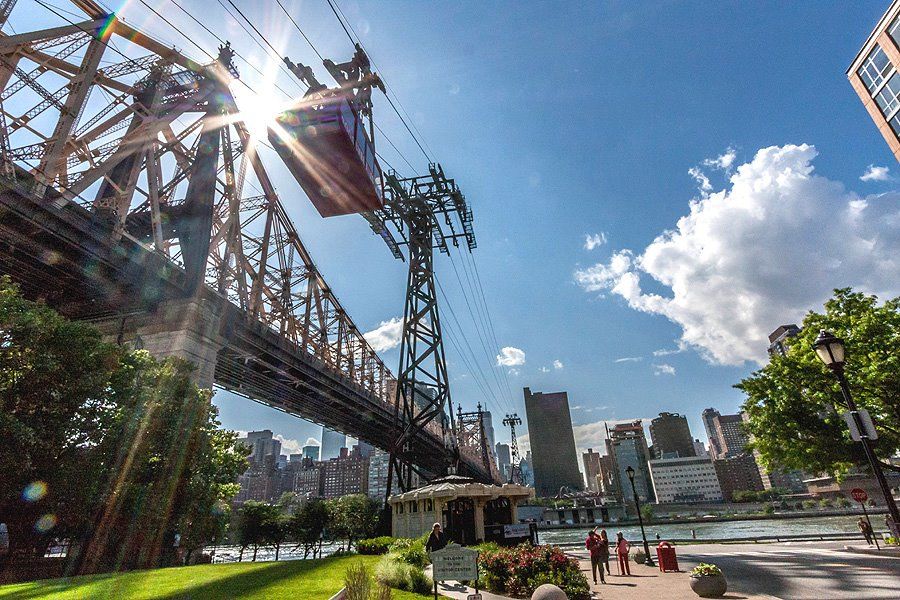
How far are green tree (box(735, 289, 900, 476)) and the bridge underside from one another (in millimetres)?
19500

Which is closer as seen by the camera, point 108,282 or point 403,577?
point 403,577

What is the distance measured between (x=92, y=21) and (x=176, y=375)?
18.4 meters

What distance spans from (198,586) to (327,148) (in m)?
19.3

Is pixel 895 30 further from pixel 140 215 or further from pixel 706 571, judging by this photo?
pixel 140 215

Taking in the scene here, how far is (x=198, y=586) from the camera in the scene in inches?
419

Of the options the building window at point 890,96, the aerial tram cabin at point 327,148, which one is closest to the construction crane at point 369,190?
the aerial tram cabin at point 327,148

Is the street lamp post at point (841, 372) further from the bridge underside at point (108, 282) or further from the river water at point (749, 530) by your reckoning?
the river water at point (749, 530)

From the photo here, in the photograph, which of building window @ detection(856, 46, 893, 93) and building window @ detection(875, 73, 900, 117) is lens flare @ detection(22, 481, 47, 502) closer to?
building window @ detection(875, 73, 900, 117)

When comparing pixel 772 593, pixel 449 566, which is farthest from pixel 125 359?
pixel 772 593

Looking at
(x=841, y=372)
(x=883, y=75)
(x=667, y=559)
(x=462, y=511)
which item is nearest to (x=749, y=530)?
(x=883, y=75)

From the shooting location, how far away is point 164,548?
1942 cm

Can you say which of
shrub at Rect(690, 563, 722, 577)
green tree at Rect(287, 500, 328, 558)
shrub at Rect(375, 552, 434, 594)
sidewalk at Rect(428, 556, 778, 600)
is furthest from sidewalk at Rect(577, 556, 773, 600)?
green tree at Rect(287, 500, 328, 558)

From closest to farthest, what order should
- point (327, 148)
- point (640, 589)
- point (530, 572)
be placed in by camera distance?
point (530, 572) → point (640, 589) → point (327, 148)

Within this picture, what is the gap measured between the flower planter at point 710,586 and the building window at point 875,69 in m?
40.9
